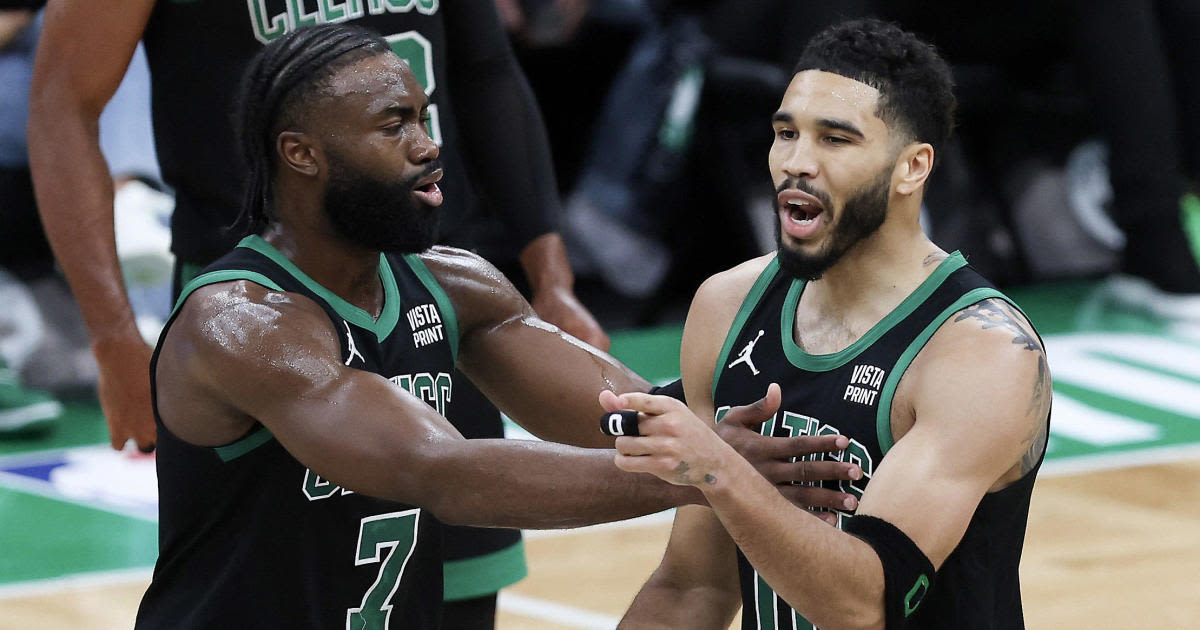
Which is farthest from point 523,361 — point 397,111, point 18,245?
point 18,245

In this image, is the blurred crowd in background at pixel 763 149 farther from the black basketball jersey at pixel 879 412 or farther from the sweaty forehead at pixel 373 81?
the black basketball jersey at pixel 879 412

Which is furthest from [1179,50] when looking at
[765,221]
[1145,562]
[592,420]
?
[592,420]

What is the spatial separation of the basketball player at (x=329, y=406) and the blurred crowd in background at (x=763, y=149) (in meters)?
4.03

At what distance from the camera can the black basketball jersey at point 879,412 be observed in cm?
258

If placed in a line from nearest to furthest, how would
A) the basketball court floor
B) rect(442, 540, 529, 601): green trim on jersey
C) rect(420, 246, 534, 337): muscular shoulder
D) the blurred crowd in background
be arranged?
rect(420, 246, 534, 337): muscular shoulder, rect(442, 540, 529, 601): green trim on jersey, the basketball court floor, the blurred crowd in background

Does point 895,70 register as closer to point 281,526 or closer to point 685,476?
point 685,476

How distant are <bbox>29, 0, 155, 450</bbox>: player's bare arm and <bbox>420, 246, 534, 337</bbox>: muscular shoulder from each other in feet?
2.02

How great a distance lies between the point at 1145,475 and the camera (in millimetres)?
5777

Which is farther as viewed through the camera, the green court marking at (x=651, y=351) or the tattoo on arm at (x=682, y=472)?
the green court marking at (x=651, y=351)

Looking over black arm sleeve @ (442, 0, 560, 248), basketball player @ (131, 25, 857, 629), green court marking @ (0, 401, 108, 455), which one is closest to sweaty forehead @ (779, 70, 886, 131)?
basketball player @ (131, 25, 857, 629)

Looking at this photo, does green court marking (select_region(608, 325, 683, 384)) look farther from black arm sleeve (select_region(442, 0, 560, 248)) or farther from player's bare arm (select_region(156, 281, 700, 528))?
player's bare arm (select_region(156, 281, 700, 528))

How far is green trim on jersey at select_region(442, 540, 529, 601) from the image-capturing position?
11.3 ft

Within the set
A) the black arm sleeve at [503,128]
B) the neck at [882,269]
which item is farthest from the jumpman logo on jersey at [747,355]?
the black arm sleeve at [503,128]

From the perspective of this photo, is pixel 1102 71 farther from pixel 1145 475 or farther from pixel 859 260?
pixel 859 260
